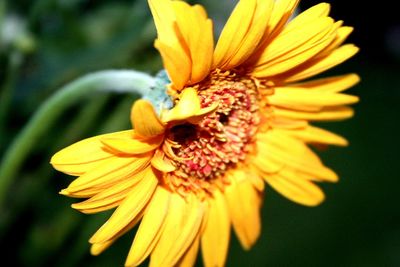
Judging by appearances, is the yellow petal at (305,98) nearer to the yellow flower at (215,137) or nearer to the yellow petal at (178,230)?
the yellow flower at (215,137)

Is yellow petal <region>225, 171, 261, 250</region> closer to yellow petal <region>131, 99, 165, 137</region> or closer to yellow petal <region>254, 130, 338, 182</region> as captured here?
yellow petal <region>254, 130, 338, 182</region>

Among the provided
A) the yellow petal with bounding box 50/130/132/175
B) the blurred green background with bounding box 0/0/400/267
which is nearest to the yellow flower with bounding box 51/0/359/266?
the yellow petal with bounding box 50/130/132/175

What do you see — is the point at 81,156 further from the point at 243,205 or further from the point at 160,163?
the point at 243,205

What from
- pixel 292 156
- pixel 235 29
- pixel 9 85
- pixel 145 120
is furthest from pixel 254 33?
pixel 9 85

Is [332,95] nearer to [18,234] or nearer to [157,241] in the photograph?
[157,241]

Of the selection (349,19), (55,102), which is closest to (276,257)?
(349,19)

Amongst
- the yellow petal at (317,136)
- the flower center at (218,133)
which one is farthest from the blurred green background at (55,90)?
the yellow petal at (317,136)
